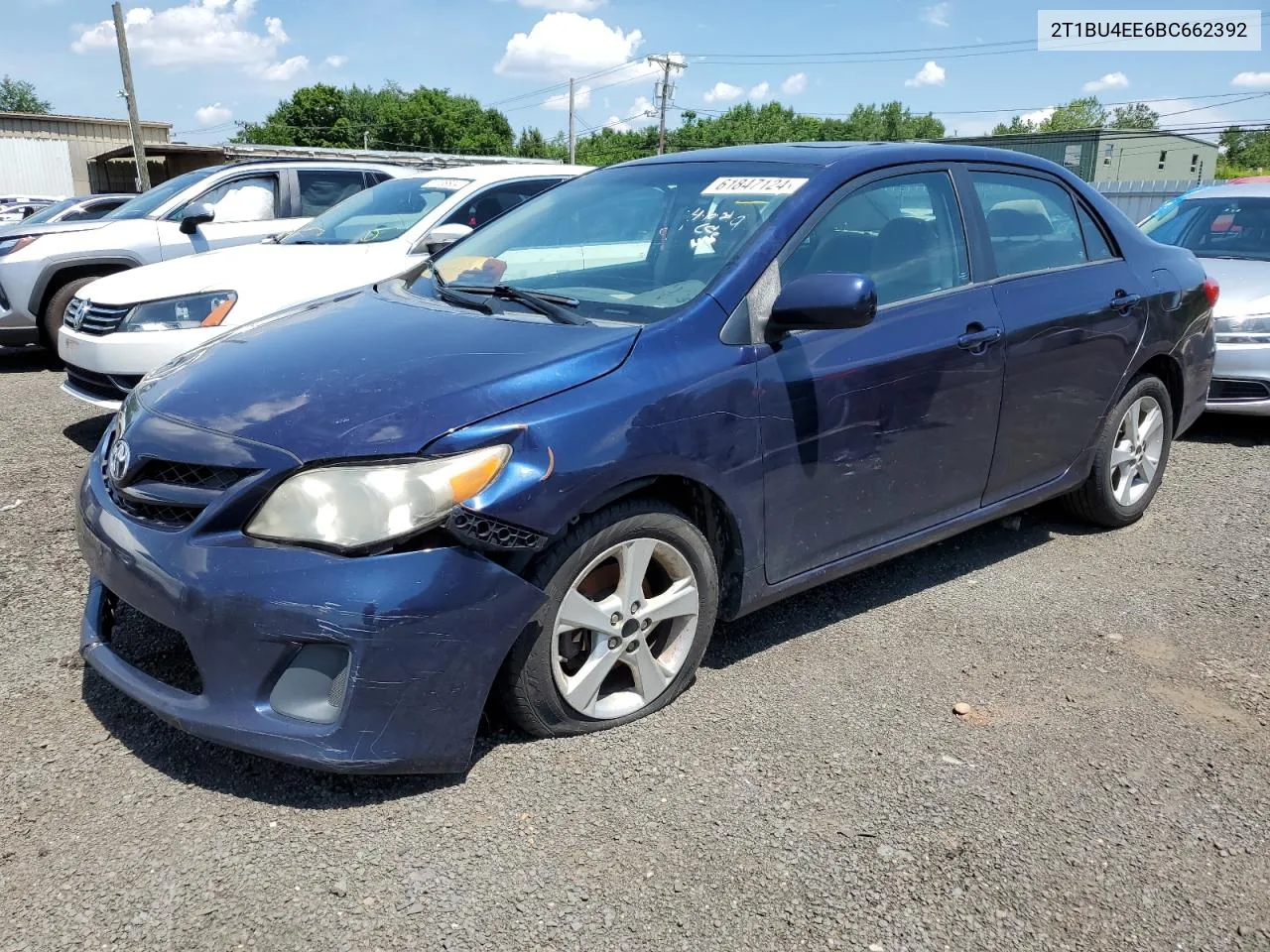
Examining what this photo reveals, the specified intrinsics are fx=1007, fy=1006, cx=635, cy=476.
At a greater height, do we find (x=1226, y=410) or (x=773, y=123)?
(x=773, y=123)

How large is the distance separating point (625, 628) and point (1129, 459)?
294cm

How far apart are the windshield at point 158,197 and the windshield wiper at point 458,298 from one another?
5.94m

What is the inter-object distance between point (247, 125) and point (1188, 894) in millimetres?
103401

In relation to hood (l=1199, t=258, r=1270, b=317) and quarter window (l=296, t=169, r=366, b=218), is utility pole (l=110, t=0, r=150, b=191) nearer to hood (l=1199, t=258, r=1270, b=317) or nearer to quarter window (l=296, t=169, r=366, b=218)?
→ quarter window (l=296, t=169, r=366, b=218)

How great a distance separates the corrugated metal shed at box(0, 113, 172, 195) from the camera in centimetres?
4412

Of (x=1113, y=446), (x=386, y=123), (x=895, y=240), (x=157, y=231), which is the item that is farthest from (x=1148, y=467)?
(x=386, y=123)

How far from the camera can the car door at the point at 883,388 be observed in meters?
3.10

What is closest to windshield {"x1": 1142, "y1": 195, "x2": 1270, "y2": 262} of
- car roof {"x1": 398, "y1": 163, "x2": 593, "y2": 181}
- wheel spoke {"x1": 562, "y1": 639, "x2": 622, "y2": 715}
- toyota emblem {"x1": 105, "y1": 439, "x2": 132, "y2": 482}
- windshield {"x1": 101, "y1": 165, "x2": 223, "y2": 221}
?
car roof {"x1": 398, "y1": 163, "x2": 593, "y2": 181}

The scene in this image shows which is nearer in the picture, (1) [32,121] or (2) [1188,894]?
(2) [1188,894]

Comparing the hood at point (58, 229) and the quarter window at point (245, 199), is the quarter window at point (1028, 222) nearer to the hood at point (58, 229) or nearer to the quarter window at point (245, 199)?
the quarter window at point (245, 199)

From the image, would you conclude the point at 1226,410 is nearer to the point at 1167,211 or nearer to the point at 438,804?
A: the point at 1167,211

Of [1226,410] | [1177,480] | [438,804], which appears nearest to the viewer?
[438,804]

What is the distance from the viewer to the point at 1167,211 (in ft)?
26.9

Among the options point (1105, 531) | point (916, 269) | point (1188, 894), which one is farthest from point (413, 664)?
point (1105, 531)
